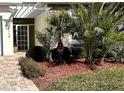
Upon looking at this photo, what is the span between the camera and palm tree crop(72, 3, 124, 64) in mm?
19875

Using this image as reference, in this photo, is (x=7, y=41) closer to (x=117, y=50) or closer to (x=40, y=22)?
(x=40, y=22)

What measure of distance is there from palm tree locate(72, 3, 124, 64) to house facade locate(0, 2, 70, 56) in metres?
3.73

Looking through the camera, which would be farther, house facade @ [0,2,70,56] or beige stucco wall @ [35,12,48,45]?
beige stucco wall @ [35,12,48,45]

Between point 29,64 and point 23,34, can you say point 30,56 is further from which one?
point 23,34

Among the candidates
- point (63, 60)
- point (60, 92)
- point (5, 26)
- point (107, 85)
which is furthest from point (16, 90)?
point (5, 26)

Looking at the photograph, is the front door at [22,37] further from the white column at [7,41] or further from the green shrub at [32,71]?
the green shrub at [32,71]

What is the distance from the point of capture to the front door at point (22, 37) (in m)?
32.9

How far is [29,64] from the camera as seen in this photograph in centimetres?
1870

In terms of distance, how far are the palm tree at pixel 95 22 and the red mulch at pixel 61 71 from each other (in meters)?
0.79

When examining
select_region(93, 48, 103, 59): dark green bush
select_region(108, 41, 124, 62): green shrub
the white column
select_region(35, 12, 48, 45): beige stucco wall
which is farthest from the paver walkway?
select_region(35, 12, 48, 45): beige stucco wall

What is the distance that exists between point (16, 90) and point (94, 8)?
722 centimetres

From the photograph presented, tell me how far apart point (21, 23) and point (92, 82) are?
710 inches

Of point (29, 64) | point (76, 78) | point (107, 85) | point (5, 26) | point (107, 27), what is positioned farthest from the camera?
point (5, 26)

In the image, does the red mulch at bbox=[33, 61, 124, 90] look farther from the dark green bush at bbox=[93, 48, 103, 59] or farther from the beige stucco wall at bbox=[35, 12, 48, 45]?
the beige stucco wall at bbox=[35, 12, 48, 45]
